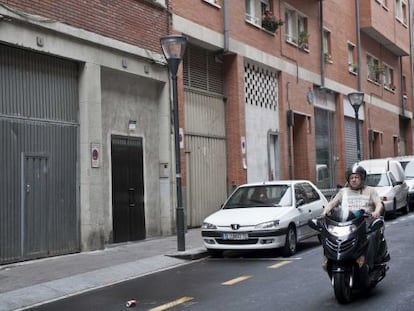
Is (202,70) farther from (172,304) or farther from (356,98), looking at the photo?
(172,304)

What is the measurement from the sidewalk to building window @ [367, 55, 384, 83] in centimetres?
2224

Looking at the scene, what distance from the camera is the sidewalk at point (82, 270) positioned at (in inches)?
361

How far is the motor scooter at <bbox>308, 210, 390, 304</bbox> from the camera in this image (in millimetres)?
7336

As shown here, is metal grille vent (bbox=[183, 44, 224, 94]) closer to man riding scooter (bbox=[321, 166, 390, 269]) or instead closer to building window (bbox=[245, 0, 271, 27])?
building window (bbox=[245, 0, 271, 27])

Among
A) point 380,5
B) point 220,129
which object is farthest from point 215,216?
point 380,5

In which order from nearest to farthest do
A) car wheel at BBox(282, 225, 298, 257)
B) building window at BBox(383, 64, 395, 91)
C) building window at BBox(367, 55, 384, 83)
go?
car wheel at BBox(282, 225, 298, 257) → building window at BBox(367, 55, 384, 83) → building window at BBox(383, 64, 395, 91)

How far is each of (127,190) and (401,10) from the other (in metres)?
28.9

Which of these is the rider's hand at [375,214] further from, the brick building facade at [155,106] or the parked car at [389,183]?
the parked car at [389,183]

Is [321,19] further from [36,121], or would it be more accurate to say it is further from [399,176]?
[36,121]

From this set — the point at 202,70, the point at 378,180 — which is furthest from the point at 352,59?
the point at 202,70

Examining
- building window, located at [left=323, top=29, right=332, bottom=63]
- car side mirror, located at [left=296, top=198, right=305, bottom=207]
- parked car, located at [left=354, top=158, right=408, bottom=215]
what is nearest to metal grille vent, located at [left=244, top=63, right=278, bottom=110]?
parked car, located at [left=354, top=158, right=408, bottom=215]

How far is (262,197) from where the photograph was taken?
13.3m

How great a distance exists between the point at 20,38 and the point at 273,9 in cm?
1285

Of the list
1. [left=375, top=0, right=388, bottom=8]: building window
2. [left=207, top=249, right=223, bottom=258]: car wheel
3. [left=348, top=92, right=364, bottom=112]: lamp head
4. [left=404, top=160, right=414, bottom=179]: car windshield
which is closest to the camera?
[left=207, top=249, right=223, bottom=258]: car wheel
